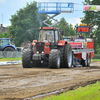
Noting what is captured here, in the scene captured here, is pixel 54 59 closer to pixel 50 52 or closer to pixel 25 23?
pixel 50 52

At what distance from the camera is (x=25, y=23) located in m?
70.3

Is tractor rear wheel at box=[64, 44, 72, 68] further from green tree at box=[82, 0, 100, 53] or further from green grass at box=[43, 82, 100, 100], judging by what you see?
green tree at box=[82, 0, 100, 53]

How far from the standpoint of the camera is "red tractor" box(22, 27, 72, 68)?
54.9ft

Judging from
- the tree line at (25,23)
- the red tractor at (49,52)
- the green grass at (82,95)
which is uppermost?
the tree line at (25,23)

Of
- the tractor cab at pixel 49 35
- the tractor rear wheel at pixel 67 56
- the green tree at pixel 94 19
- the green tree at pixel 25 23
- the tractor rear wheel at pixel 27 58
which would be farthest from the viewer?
the green tree at pixel 25 23

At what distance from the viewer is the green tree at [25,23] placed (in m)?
70.8

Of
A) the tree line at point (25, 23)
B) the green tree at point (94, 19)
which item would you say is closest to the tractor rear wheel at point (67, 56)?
the green tree at point (94, 19)

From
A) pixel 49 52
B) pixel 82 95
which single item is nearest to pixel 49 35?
pixel 49 52

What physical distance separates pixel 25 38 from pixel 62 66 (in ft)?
177

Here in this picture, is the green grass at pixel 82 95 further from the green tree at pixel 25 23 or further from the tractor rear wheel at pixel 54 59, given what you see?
the green tree at pixel 25 23

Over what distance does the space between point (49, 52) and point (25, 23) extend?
175 feet

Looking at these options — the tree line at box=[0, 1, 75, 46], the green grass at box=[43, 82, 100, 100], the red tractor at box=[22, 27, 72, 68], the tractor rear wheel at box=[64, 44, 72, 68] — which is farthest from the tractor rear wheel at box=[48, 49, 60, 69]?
the tree line at box=[0, 1, 75, 46]

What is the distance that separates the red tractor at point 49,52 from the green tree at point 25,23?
168 ft

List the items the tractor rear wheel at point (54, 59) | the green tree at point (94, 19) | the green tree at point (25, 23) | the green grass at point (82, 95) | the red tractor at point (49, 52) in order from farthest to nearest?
1. the green tree at point (25, 23)
2. the green tree at point (94, 19)
3. the red tractor at point (49, 52)
4. the tractor rear wheel at point (54, 59)
5. the green grass at point (82, 95)
